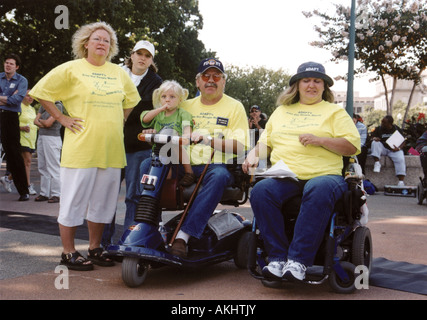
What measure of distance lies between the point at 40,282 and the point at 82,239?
1844 mm

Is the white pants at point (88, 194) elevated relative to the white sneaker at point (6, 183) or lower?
elevated

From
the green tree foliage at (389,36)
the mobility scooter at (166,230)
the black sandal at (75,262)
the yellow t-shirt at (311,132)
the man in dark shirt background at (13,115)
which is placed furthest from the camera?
the green tree foliage at (389,36)

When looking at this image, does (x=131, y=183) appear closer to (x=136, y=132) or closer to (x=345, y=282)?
(x=136, y=132)

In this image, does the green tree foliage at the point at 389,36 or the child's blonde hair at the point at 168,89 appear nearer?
the child's blonde hair at the point at 168,89

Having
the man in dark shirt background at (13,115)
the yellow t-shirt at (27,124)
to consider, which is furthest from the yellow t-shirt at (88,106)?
the yellow t-shirt at (27,124)

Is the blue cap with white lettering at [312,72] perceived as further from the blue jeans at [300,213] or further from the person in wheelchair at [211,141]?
the blue jeans at [300,213]

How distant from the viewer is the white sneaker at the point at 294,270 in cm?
407

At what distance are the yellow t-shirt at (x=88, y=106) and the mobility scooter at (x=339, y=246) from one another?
4.70 feet

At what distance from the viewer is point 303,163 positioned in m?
4.56

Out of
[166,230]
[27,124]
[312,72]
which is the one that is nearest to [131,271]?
[166,230]

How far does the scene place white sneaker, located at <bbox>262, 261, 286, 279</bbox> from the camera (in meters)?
4.17

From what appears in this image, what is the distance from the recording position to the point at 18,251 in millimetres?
5516

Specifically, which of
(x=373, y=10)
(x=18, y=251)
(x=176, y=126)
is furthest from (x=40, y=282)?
(x=373, y=10)

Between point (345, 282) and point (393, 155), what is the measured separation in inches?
417
